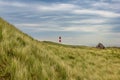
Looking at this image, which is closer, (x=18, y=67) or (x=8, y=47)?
(x=18, y=67)

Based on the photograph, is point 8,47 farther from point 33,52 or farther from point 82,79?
point 82,79

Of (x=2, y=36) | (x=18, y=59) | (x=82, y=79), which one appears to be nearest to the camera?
(x=18, y=59)

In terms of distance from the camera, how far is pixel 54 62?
47.2 ft

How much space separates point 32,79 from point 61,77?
2.20m

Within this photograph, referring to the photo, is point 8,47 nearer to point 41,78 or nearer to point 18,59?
point 18,59

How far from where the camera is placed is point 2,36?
43.1 ft

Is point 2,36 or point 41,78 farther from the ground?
point 2,36

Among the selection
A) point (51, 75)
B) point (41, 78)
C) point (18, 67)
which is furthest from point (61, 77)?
point (18, 67)

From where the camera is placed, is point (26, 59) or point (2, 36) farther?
point (2, 36)

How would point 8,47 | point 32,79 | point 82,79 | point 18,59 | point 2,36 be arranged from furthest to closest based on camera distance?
point 82,79 < point 2,36 < point 8,47 < point 18,59 < point 32,79

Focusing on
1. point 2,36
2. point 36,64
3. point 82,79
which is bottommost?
point 82,79

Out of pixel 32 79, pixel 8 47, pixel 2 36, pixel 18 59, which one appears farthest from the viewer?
pixel 2 36

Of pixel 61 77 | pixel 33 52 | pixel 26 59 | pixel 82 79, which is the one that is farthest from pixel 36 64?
pixel 82 79

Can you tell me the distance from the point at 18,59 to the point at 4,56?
1.95ft
